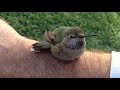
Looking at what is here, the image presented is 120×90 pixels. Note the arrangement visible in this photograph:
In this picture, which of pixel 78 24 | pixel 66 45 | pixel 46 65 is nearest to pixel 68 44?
pixel 66 45

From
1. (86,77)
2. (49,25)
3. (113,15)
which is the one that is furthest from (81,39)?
(113,15)

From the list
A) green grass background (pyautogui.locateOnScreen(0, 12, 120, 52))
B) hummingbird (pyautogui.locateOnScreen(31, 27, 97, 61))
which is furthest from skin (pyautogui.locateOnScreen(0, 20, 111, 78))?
green grass background (pyautogui.locateOnScreen(0, 12, 120, 52))

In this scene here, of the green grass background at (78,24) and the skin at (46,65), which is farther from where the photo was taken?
the green grass background at (78,24)

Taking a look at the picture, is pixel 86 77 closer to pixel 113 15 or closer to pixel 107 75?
pixel 107 75

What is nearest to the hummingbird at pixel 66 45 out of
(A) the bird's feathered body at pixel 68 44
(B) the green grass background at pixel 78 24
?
(A) the bird's feathered body at pixel 68 44

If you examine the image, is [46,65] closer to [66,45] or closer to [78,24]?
[66,45]

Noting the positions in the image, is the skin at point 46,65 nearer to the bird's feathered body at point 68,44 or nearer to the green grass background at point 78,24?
the bird's feathered body at point 68,44
